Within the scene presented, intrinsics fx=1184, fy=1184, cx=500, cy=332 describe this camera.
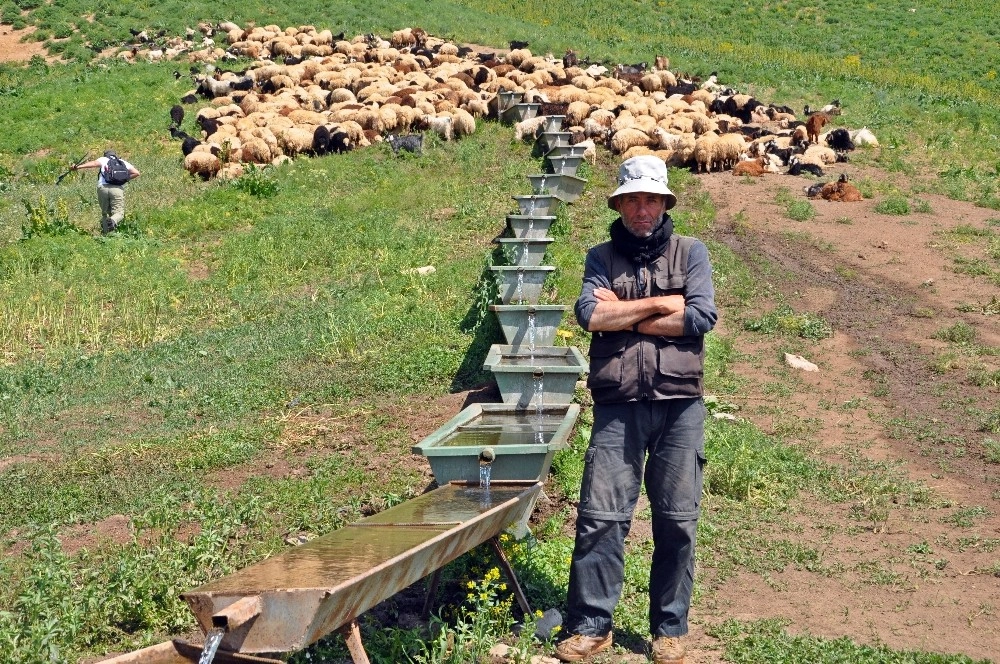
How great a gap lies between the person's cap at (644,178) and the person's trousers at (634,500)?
0.96m

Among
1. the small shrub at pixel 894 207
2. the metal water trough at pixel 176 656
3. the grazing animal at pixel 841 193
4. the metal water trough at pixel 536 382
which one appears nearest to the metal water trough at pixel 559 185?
the grazing animal at pixel 841 193

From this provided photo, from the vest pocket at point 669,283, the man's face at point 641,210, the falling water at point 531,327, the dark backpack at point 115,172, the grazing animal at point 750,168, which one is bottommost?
the falling water at point 531,327

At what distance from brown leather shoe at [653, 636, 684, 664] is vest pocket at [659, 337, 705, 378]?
123cm

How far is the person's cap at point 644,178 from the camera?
212 inches

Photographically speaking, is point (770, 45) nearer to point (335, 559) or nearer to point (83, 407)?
point (83, 407)

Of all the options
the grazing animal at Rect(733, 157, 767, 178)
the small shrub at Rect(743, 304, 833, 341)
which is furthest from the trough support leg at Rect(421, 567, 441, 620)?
the grazing animal at Rect(733, 157, 767, 178)

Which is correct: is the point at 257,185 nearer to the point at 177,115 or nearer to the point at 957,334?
the point at 177,115

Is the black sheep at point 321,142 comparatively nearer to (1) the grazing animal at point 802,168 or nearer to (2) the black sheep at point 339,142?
(2) the black sheep at point 339,142

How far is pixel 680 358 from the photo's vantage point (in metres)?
5.42

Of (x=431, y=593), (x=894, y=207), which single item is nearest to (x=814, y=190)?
(x=894, y=207)

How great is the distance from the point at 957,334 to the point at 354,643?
29.8 ft

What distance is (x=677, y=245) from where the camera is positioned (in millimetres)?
5590

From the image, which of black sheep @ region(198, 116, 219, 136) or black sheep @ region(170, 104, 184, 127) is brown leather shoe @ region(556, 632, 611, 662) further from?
black sheep @ region(170, 104, 184, 127)

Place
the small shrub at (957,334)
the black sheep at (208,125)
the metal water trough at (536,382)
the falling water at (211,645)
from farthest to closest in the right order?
1. the black sheep at (208,125)
2. the small shrub at (957,334)
3. the metal water trough at (536,382)
4. the falling water at (211,645)
